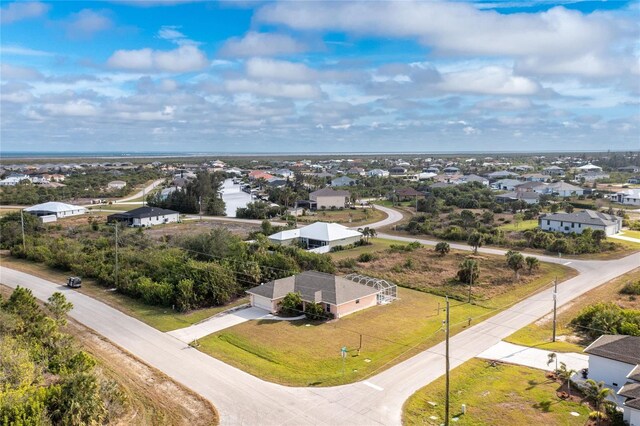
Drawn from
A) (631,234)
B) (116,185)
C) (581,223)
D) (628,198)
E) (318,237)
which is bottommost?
(631,234)

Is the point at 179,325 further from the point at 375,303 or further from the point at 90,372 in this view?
the point at 375,303

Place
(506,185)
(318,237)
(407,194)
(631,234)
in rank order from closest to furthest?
(318,237) → (631,234) → (407,194) → (506,185)

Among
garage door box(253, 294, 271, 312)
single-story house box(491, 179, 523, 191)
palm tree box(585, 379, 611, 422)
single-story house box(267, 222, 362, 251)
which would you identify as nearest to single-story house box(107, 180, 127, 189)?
single-story house box(267, 222, 362, 251)

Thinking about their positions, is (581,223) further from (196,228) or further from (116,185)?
(116,185)

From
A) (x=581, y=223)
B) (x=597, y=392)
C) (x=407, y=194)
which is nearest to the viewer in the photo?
(x=597, y=392)

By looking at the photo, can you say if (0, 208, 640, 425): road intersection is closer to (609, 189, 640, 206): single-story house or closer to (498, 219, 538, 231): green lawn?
(498, 219, 538, 231): green lawn

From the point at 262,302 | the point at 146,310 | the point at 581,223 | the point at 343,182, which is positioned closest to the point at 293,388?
the point at 262,302
